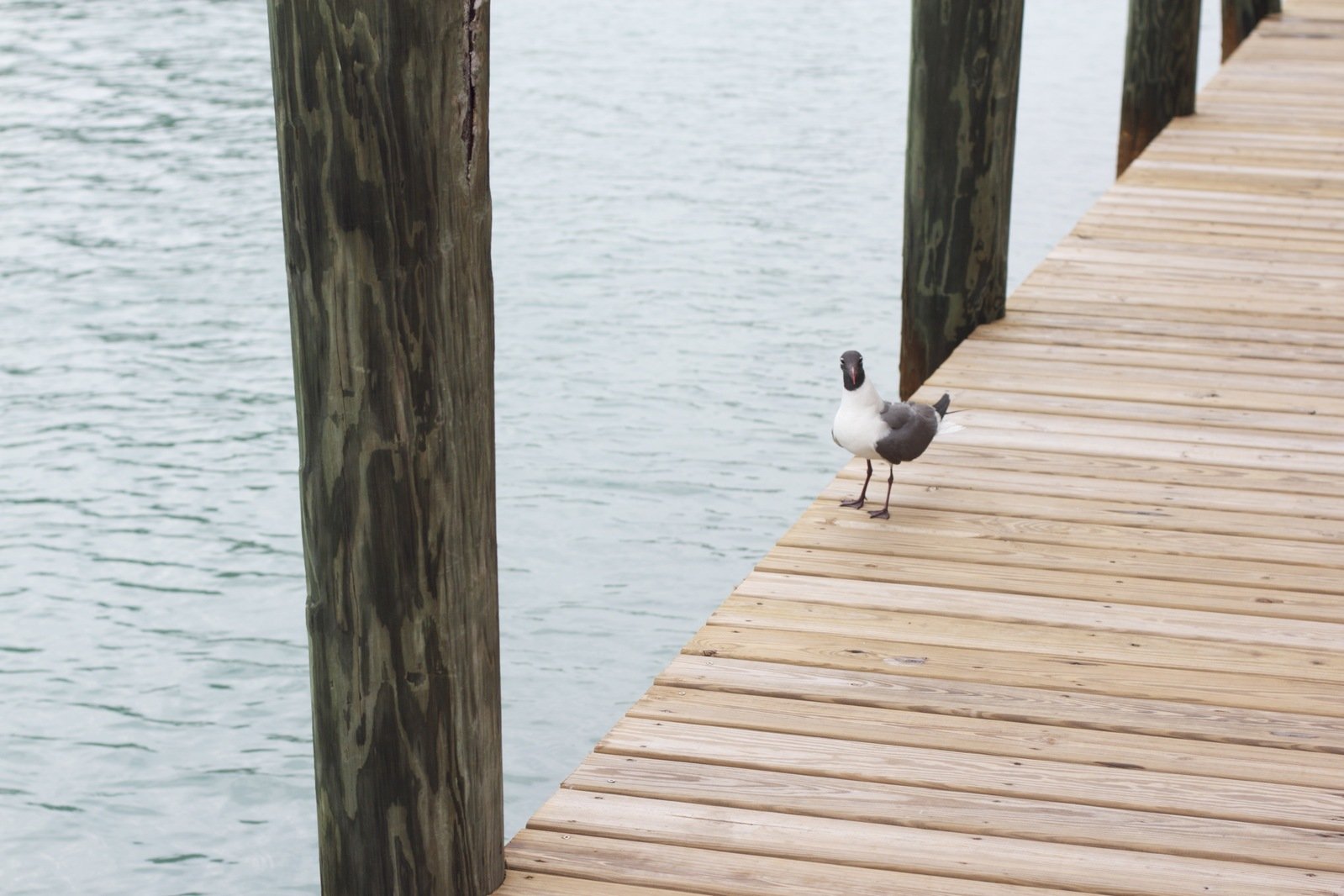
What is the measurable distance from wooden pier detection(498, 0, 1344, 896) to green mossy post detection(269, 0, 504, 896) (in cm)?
29

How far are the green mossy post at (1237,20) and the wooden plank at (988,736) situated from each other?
9434 mm

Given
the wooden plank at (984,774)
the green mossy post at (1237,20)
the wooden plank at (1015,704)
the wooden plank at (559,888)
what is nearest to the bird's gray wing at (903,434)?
the wooden plank at (1015,704)

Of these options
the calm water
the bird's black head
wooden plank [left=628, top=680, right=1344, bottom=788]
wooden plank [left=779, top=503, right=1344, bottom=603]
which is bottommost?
the calm water

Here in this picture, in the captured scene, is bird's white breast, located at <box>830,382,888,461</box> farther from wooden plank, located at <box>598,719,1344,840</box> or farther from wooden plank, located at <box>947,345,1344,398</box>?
wooden plank, located at <box>947,345,1344,398</box>

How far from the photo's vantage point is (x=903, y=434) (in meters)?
3.87

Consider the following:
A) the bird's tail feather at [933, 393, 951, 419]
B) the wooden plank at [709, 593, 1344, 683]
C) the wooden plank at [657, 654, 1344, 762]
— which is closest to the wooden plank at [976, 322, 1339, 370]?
the bird's tail feather at [933, 393, 951, 419]

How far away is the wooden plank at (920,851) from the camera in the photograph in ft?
8.36

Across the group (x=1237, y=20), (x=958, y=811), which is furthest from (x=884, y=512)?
(x=1237, y=20)

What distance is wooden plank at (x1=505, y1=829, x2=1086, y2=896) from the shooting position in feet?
8.30

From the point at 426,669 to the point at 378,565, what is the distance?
0.17 metres

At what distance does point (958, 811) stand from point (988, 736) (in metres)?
0.27

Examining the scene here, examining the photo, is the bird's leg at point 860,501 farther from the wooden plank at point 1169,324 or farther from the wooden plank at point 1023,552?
the wooden plank at point 1169,324

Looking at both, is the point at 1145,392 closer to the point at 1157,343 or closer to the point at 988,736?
the point at 1157,343

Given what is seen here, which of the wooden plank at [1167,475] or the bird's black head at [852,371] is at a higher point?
the bird's black head at [852,371]
